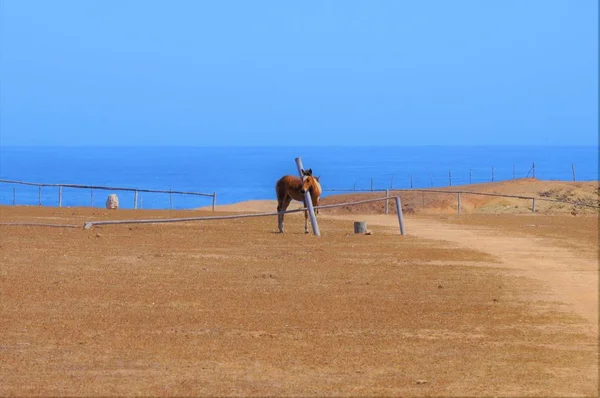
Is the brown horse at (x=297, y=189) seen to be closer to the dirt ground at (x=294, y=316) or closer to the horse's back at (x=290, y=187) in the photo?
the horse's back at (x=290, y=187)

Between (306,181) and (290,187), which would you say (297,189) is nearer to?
(290,187)

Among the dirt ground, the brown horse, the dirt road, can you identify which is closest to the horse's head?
the brown horse

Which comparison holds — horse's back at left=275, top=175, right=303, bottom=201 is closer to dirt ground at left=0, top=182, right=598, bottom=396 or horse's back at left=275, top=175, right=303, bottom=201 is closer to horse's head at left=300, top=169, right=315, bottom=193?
horse's head at left=300, top=169, right=315, bottom=193

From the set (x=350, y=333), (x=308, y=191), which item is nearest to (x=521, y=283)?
(x=350, y=333)

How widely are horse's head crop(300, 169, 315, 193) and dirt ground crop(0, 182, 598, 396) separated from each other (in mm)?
1801

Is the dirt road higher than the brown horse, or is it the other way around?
the brown horse

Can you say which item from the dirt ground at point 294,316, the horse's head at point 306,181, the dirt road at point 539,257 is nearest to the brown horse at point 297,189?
the horse's head at point 306,181

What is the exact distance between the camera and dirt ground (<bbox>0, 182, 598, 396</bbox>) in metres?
9.11

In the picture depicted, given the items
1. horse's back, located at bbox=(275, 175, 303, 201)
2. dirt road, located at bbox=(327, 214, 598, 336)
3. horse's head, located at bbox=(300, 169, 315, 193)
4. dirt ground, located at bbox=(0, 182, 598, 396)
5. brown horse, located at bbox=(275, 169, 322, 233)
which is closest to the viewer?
dirt ground, located at bbox=(0, 182, 598, 396)

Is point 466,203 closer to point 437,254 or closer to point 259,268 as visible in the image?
point 437,254

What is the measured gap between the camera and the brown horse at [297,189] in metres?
25.1

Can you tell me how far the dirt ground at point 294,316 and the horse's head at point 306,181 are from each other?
1801 millimetres

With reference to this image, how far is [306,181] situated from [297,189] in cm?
71

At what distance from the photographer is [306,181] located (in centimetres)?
2512
